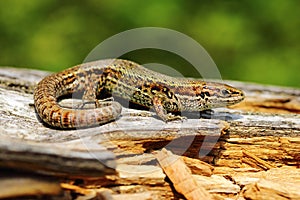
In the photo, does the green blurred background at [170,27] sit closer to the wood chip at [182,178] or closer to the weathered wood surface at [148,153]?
the weathered wood surface at [148,153]

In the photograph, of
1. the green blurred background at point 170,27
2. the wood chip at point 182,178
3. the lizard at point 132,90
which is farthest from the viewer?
the green blurred background at point 170,27

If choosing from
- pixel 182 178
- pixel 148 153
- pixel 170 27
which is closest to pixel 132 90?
pixel 148 153

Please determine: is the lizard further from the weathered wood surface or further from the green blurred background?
the green blurred background

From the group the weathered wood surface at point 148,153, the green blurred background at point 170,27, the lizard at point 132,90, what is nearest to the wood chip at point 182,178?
the weathered wood surface at point 148,153

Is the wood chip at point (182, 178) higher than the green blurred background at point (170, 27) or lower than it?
lower

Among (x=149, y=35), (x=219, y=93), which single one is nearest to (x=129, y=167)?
(x=219, y=93)

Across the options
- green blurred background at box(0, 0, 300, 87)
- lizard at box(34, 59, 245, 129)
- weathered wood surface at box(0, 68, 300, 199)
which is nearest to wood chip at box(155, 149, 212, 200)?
weathered wood surface at box(0, 68, 300, 199)

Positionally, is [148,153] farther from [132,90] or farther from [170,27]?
[170,27]
